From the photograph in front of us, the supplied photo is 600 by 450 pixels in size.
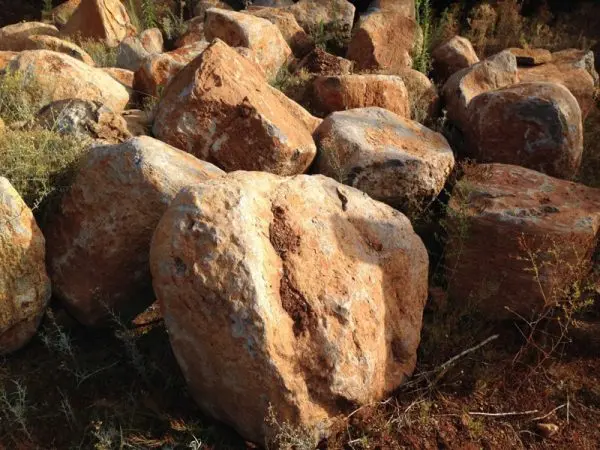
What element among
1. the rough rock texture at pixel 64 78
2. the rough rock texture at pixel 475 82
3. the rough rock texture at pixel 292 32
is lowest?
the rough rock texture at pixel 292 32

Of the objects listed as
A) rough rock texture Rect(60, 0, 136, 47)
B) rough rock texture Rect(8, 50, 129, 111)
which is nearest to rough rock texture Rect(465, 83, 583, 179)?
rough rock texture Rect(8, 50, 129, 111)

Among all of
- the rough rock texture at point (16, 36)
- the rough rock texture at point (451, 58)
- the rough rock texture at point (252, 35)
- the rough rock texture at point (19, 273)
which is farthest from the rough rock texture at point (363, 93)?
the rough rock texture at point (16, 36)

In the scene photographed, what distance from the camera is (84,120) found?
4113 mm

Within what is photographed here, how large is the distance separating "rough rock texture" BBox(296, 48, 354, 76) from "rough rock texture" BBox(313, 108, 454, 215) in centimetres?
165

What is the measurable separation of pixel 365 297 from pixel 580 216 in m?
1.57

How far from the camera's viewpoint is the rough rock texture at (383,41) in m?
6.29

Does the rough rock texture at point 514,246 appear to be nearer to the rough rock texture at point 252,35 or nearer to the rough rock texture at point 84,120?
the rough rock texture at point 84,120

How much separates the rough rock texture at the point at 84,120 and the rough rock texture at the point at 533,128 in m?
2.72

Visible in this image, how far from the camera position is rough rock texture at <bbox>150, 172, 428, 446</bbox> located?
264cm

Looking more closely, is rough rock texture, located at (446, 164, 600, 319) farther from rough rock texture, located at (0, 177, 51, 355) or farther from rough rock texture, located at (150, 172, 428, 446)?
rough rock texture, located at (0, 177, 51, 355)

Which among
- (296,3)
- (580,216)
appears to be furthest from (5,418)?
(296,3)

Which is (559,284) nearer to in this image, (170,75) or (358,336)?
(358,336)

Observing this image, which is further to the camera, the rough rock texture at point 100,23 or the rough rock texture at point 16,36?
the rough rock texture at point 100,23

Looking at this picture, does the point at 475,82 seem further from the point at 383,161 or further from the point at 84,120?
the point at 84,120
